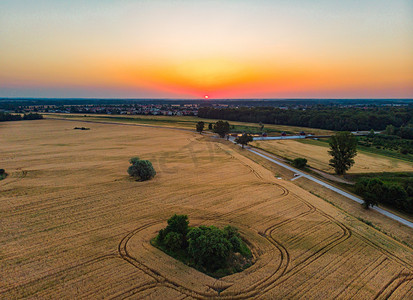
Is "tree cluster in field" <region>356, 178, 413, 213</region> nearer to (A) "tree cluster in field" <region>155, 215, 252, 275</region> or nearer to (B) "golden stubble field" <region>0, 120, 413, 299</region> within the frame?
(B) "golden stubble field" <region>0, 120, 413, 299</region>

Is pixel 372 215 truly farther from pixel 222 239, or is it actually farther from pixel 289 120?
pixel 289 120

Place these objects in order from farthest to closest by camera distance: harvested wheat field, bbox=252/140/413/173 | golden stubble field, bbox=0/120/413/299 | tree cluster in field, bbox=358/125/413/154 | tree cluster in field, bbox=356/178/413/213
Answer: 1. tree cluster in field, bbox=358/125/413/154
2. harvested wheat field, bbox=252/140/413/173
3. tree cluster in field, bbox=356/178/413/213
4. golden stubble field, bbox=0/120/413/299

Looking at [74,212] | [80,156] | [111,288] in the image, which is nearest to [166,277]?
[111,288]

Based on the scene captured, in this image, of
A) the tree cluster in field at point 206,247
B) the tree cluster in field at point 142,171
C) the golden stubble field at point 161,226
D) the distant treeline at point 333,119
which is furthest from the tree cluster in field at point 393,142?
the tree cluster in field at point 206,247

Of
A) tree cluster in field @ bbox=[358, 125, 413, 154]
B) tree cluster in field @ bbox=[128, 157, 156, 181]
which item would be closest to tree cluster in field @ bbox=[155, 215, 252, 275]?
tree cluster in field @ bbox=[128, 157, 156, 181]

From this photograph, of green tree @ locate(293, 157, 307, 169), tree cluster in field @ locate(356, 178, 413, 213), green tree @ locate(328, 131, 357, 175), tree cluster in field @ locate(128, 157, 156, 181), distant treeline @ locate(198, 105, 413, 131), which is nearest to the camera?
tree cluster in field @ locate(356, 178, 413, 213)

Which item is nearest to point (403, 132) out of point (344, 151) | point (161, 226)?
point (344, 151)
